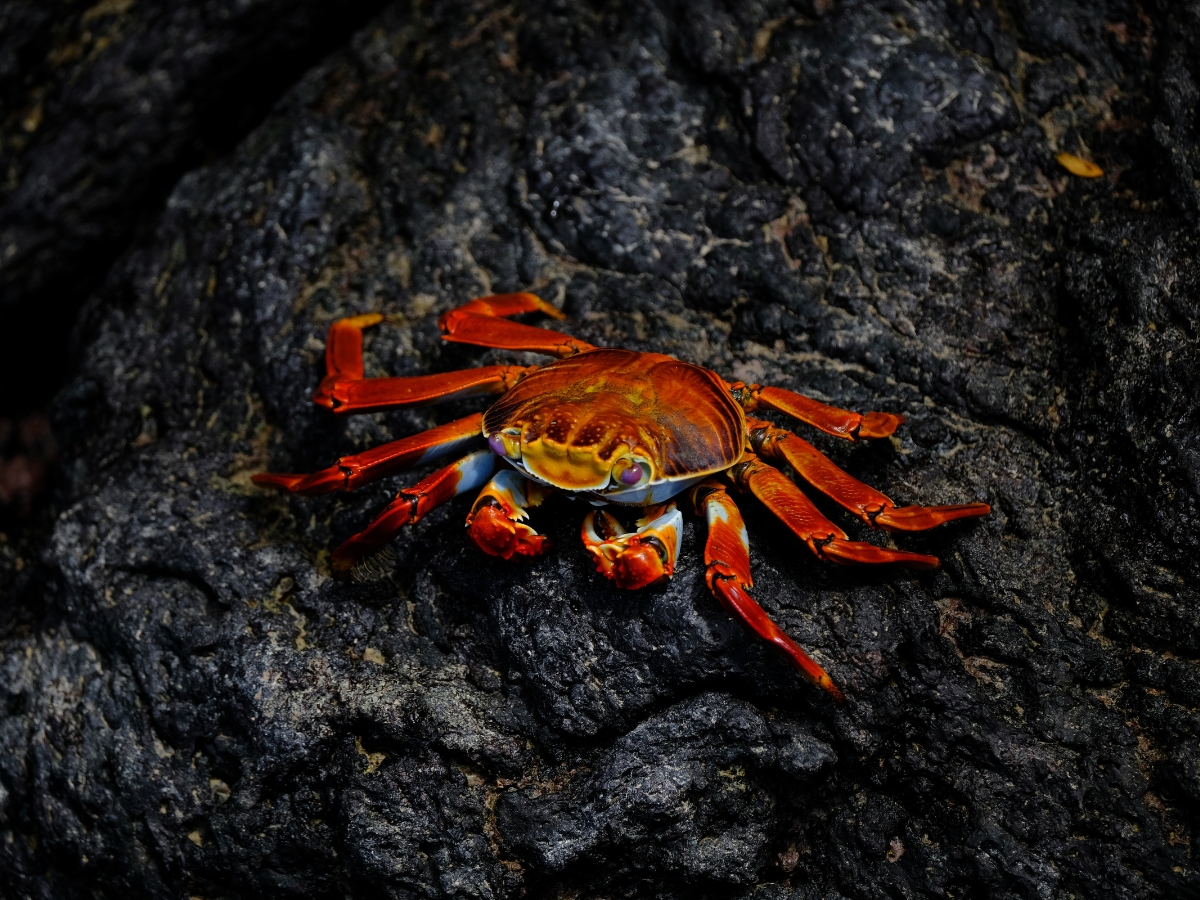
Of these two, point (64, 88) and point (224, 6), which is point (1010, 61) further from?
point (64, 88)

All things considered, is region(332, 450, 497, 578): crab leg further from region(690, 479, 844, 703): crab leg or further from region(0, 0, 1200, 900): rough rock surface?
region(690, 479, 844, 703): crab leg

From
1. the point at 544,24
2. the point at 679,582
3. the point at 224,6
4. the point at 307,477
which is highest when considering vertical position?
the point at 224,6

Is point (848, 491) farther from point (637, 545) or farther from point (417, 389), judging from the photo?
point (417, 389)

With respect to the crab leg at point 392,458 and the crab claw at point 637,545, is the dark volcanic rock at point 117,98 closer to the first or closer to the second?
the crab leg at point 392,458

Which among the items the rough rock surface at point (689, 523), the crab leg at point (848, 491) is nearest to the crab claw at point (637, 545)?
the rough rock surface at point (689, 523)

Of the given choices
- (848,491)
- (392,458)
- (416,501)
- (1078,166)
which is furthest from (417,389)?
(1078,166)

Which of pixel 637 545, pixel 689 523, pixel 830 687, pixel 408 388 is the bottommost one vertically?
pixel 830 687

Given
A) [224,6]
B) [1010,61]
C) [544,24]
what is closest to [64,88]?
[224,6]
